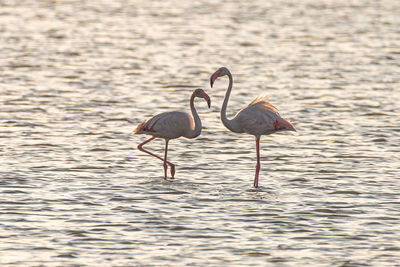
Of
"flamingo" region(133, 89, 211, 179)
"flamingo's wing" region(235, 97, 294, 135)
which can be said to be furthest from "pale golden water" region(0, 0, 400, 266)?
"flamingo's wing" region(235, 97, 294, 135)

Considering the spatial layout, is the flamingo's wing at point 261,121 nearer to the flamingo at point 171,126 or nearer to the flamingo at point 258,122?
the flamingo at point 258,122

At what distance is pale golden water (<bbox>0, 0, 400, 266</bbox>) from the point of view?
10.3 m

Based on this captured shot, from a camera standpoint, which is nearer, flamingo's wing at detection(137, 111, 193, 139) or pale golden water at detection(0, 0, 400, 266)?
pale golden water at detection(0, 0, 400, 266)

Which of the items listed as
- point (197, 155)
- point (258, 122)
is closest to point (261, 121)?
point (258, 122)

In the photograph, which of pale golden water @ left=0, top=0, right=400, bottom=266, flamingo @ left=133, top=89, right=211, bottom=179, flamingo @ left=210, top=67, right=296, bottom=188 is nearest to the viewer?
pale golden water @ left=0, top=0, right=400, bottom=266

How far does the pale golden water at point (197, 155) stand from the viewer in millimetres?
10344

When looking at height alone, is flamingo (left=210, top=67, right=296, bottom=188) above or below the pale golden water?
above

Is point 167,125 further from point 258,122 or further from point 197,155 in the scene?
point 197,155

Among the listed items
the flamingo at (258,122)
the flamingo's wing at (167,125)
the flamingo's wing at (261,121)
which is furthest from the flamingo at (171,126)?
the flamingo's wing at (261,121)

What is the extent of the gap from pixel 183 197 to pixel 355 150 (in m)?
4.09

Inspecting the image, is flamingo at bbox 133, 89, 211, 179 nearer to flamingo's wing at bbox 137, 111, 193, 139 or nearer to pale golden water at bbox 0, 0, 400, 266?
flamingo's wing at bbox 137, 111, 193, 139

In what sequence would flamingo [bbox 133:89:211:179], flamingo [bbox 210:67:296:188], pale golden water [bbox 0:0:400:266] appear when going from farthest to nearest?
flamingo [bbox 133:89:211:179] < flamingo [bbox 210:67:296:188] < pale golden water [bbox 0:0:400:266]

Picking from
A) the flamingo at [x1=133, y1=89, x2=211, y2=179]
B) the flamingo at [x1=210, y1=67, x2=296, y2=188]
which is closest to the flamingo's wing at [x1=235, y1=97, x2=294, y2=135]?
the flamingo at [x1=210, y1=67, x2=296, y2=188]

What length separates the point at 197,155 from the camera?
1533 centimetres
